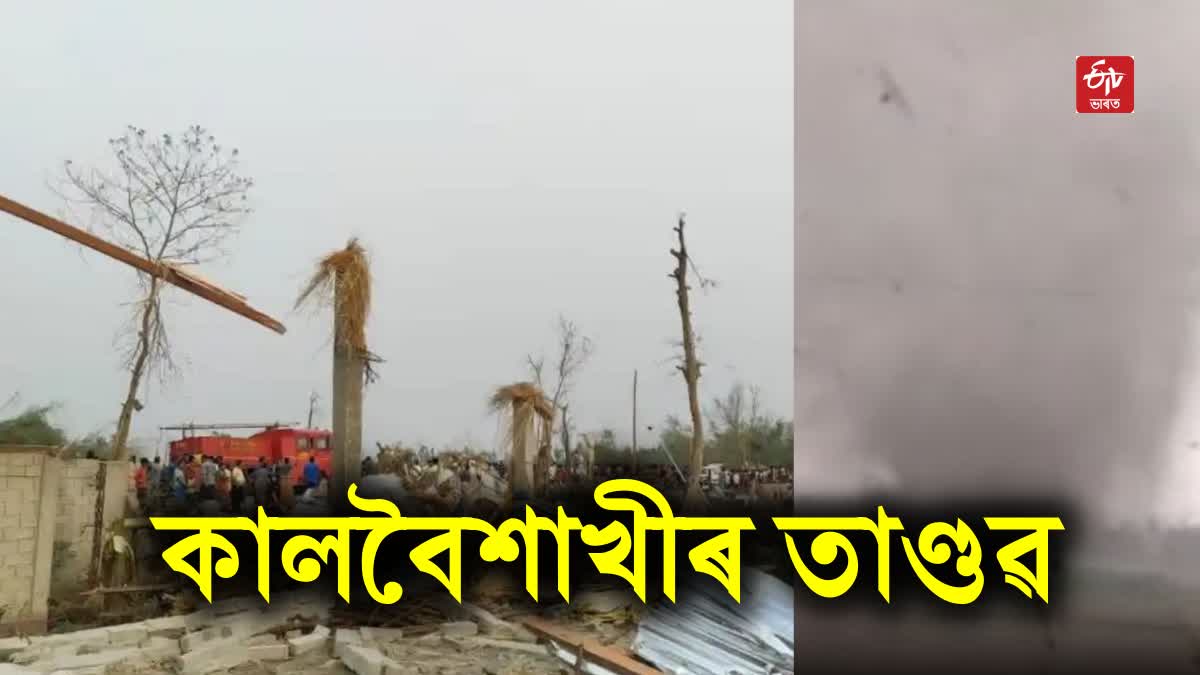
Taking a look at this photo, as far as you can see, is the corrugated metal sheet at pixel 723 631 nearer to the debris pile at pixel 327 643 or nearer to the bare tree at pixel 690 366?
the debris pile at pixel 327 643

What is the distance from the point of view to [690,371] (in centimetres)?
185

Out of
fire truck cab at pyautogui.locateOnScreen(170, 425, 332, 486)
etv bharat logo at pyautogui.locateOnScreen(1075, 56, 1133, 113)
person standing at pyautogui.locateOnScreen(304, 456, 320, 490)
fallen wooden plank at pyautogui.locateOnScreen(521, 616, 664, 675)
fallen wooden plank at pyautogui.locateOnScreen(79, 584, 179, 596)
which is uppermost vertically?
etv bharat logo at pyautogui.locateOnScreen(1075, 56, 1133, 113)

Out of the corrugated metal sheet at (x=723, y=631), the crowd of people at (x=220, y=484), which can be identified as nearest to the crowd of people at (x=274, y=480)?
the crowd of people at (x=220, y=484)

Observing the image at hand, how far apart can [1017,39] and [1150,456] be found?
88 centimetres

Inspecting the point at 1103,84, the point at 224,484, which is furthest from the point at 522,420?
the point at 1103,84

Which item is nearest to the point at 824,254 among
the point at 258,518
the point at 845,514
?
the point at 845,514

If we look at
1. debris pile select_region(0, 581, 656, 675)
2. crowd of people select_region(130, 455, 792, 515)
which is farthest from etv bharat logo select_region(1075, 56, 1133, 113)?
debris pile select_region(0, 581, 656, 675)

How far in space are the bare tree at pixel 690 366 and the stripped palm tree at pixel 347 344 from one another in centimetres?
57

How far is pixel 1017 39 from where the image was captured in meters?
1.98

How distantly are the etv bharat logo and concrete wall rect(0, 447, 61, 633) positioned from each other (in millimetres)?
2053

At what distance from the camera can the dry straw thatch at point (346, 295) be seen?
180 centimetres

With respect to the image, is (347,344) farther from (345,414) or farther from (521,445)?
(521,445)

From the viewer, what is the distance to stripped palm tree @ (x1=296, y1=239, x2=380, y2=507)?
1782mm

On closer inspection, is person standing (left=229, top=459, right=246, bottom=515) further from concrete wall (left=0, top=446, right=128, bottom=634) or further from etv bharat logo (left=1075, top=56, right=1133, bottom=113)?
etv bharat logo (left=1075, top=56, right=1133, bottom=113)
